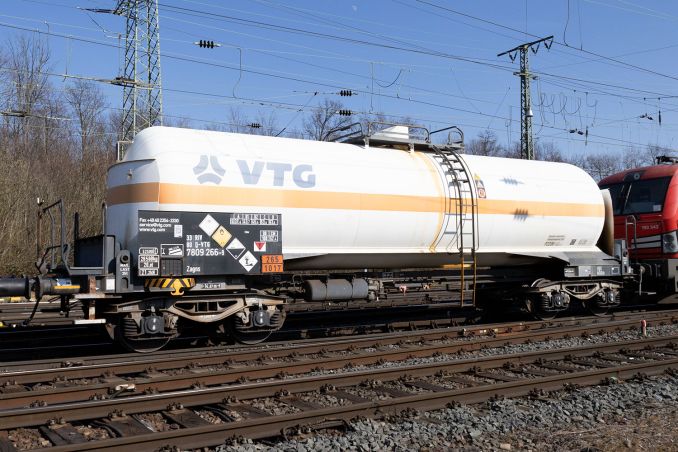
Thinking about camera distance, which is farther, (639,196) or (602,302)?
(639,196)

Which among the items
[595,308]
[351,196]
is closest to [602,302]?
[595,308]

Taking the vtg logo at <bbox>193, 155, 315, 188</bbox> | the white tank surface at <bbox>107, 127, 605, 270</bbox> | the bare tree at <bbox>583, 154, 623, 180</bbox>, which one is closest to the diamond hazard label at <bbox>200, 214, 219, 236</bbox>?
the white tank surface at <bbox>107, 127, 605, 270</bbox>

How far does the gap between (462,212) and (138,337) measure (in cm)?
646

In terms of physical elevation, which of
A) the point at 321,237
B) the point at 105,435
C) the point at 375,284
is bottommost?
the point at 105,435

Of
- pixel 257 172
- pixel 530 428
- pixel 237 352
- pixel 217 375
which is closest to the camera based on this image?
pixel 530 428

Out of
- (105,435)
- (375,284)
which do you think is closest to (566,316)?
(375,284)

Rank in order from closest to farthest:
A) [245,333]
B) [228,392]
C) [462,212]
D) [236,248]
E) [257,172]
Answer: [228,392]
[236,248]
[257,172]
[245,333]
[462,212]

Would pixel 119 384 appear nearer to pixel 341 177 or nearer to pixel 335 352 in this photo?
pixel 335 352

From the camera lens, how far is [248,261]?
10.6 meters

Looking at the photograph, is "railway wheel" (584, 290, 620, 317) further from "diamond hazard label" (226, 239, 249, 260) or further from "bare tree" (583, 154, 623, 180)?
"bare tree" (583, 154, 623, 180)

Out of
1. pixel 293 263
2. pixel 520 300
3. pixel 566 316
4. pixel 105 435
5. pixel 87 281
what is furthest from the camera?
pixel 566 316

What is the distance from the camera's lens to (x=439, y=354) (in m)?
10.7

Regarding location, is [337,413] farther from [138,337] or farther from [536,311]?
[536,311]

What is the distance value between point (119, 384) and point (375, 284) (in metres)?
5.50
